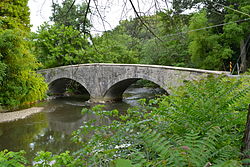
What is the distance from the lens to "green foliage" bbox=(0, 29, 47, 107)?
27.2ft

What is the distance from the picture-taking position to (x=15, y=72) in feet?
30.9

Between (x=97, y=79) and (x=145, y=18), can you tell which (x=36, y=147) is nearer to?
(x=145, y=18)

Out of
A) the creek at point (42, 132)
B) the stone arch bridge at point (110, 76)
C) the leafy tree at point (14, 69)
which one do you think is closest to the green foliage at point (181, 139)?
the creek at point (42, 132)

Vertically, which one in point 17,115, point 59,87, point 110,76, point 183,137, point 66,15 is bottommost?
point 17,115

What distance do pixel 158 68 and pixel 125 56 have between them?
6893 mm

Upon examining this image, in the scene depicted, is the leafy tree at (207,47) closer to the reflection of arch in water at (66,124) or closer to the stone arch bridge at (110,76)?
the stone arch bridge at (110,76)

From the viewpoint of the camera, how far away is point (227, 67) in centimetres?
1205

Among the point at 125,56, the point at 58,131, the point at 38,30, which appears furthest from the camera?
the point at 125,56

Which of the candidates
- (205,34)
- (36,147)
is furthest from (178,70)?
(36,147)

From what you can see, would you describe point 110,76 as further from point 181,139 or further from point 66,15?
point 181,139

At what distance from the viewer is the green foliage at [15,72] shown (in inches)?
326

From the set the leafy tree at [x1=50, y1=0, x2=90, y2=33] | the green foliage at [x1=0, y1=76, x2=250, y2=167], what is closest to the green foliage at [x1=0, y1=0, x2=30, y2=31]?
the leafy tree at [x1=50, y1=0, x2=90, y2=33]

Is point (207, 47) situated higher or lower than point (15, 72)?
higher

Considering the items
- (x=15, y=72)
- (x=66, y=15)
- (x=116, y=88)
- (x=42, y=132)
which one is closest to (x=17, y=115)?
(x=15, y=72)
